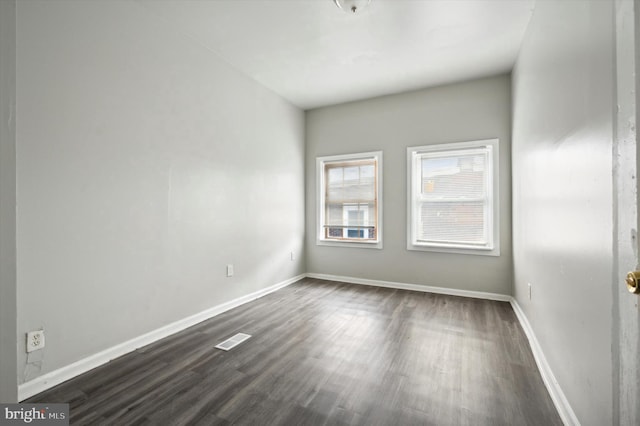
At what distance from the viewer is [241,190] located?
11.7ft

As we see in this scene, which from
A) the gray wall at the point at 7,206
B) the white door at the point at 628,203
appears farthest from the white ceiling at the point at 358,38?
the white door at the point at 628,203

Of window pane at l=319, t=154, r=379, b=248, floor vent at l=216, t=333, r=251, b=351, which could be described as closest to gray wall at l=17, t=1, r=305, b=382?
floor vent at l=216, t=333, r=251, b=351

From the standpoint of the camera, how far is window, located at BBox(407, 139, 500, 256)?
3.76 metres

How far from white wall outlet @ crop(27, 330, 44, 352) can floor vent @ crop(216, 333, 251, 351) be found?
113 cm

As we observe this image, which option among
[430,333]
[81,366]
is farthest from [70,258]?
[430,333]

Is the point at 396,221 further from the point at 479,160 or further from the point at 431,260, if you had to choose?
the point at 479,160

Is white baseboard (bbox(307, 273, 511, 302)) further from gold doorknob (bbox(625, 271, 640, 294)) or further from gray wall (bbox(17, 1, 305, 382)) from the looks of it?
gold doorknob (bbox(625, 271, 640, 294))

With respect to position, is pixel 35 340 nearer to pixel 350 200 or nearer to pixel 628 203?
pixel 628 203

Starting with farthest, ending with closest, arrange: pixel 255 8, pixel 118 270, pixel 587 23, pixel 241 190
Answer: pixel 241 190, pixel 255 8, pixel 118 270, pixel 587 23

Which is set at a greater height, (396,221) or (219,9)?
(219,9)

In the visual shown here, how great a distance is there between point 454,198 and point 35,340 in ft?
14.2

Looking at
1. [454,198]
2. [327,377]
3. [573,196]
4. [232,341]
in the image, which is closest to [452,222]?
[454,198]

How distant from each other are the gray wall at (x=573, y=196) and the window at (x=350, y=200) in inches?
87.0

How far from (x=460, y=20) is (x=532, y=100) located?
97cm
